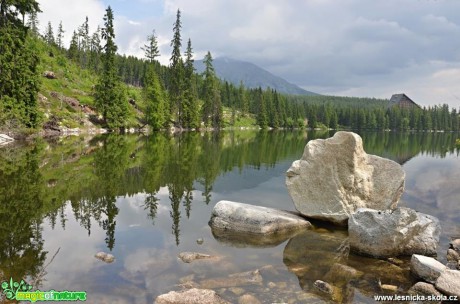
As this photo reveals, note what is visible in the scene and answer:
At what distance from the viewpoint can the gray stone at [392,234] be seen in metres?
12.2

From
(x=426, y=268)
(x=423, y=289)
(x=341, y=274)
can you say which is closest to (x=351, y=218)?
(x=341, y=274)

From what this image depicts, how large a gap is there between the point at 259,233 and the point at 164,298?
6379 mm

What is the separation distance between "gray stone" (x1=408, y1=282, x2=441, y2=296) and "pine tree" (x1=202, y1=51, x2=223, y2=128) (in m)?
101

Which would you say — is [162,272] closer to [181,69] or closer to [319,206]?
[319,206]

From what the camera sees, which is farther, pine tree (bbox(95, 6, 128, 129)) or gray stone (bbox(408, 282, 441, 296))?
pine tree (bbox(95, 6, 128, 129))

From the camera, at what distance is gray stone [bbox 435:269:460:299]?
8992 mm

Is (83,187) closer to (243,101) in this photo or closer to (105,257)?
(105,257)

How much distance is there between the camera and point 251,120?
16100 cm

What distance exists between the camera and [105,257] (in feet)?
37.4

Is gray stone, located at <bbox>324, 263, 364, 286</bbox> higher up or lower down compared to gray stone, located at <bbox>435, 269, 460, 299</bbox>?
lower down

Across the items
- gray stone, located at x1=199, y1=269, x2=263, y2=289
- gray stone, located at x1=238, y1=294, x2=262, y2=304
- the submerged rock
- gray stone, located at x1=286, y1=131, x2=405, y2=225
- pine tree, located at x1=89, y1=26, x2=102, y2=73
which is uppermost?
pine tree, located at x1=89, y1=26, x2=102, y2=73

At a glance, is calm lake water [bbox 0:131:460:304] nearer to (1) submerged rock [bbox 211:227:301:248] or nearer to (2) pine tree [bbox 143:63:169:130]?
(1) submerged rock [bbox 211:227:301:248]

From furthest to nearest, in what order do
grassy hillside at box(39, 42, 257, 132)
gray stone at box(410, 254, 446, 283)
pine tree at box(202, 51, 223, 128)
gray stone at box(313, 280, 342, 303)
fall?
pine tree at box(202, 51, 223, 128) < grassy hillside at box(39, 42, 257, 132) < gray stone at box(410, 254, 446, 283) < gray stone at box(313, 280, 342, 303)

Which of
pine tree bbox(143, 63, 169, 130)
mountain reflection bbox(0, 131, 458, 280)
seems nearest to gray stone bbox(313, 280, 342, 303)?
mountain reflection bbox(0, 131, 458, 280)
